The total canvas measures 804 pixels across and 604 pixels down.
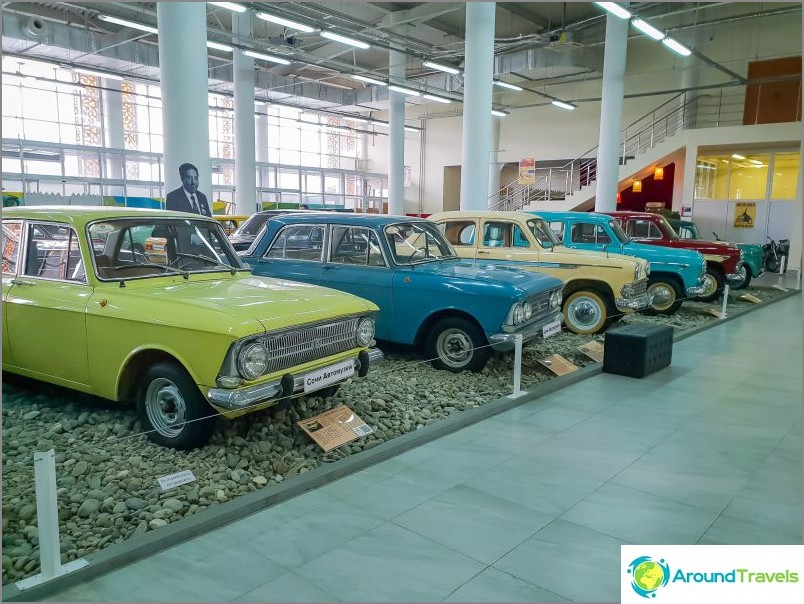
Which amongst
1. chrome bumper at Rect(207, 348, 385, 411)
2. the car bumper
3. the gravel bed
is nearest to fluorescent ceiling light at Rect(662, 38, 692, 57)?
the car bumper

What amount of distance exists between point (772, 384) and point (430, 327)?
397 cm

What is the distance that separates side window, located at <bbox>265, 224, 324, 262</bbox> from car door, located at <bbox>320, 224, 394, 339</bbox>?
174 mm

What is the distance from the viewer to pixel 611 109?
16.6 m

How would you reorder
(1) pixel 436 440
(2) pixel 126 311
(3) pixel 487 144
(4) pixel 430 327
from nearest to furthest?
(2) pixel 126 311
(1) pixel 436 440
(4) pixel 430 327
(3) pixel 487 144

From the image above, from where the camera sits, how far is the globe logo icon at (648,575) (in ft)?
8.72

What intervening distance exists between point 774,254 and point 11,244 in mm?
20991

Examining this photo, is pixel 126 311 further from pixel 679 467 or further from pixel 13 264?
pixel 679 467

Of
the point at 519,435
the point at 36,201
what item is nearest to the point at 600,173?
the point at 519,435

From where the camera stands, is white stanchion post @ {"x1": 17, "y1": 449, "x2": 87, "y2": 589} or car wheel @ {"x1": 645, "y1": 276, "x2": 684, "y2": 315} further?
car wheel @ {"x1": 645, "y1": 276, "x2": 684, "y2": 315}

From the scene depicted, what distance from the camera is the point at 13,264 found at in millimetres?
4832

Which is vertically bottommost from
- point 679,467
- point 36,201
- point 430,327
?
point 679,467

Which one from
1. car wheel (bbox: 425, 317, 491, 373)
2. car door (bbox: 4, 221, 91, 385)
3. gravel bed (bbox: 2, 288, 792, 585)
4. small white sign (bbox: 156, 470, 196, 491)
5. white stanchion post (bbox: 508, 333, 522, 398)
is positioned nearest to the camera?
gravel bed (bbox: 2, 288, 792, 585)

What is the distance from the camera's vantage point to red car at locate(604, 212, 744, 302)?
11.1m

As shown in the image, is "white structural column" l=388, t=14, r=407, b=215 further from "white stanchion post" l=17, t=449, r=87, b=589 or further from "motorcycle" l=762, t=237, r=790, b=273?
"white stanchion post" l=17, t=449, r=87, b=589
